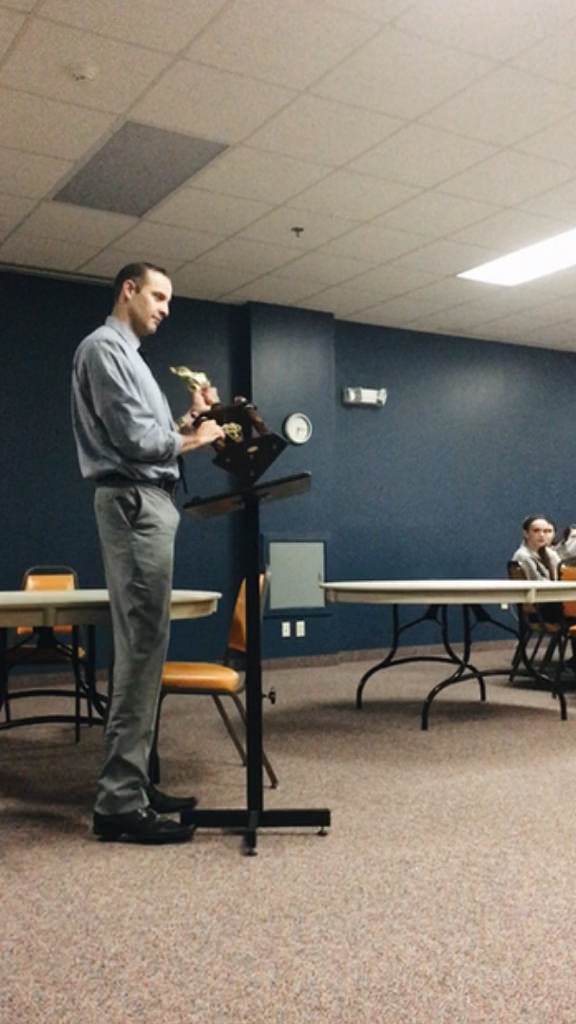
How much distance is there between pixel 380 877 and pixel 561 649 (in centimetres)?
289

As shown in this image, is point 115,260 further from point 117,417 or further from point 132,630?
point 132,630

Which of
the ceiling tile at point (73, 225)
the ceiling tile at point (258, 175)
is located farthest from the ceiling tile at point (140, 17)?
the ceiling tile at point (73, 225)

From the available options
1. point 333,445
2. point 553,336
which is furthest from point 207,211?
point 553,336

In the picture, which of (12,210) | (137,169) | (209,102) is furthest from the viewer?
(12,210)

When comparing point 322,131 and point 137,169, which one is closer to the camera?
point 322,131

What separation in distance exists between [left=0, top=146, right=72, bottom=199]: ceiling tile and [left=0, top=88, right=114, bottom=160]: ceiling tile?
0.08m

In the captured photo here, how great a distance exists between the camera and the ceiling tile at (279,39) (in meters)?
3.20

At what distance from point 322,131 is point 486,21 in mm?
1005

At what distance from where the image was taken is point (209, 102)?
382 cm

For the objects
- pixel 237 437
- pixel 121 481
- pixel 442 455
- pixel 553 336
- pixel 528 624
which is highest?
pixel 553 336

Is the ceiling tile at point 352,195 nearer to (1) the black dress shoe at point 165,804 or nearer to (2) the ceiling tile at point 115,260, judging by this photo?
(2) the ceiling tile at point 115,260

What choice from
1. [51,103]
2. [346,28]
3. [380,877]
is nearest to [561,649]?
[380,877]

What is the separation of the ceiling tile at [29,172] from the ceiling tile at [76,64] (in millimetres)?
643

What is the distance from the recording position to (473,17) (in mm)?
A: 3266
